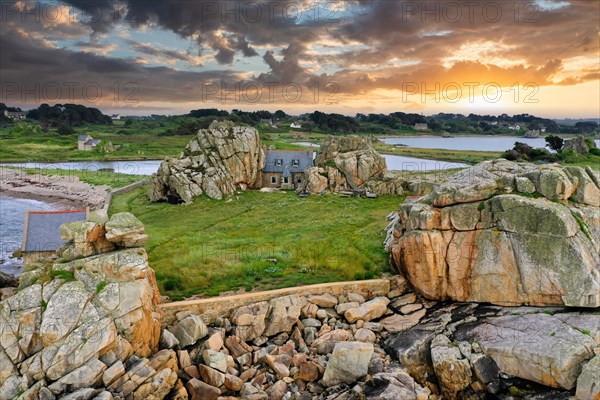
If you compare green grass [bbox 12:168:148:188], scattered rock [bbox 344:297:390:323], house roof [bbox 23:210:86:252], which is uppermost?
green grass [bbox 12:168:148:188]

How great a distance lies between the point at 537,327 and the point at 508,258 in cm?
429

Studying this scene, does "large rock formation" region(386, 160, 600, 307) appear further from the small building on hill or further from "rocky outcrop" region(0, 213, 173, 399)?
the small building on hill

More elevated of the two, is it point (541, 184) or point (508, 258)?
point (541, 184)

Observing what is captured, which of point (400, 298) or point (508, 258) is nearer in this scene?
point (508, 258)

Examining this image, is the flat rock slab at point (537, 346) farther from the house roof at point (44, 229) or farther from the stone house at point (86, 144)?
the stone house at point (86, 144)

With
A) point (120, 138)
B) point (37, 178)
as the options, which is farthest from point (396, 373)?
point (120, 138)

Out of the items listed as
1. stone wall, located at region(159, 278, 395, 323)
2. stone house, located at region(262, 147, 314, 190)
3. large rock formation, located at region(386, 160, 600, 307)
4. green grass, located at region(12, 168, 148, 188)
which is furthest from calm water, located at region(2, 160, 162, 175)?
large rock formation, located at region(386, 160, 600, 307)

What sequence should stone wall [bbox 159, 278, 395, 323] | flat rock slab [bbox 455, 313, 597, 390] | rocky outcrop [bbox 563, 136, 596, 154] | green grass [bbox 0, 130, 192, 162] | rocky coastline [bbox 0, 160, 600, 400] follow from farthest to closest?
green grass [bbox 0, 130, 192, 162], rocky outcrop [bbox 563, 136, 596, 154], stone wall [bbox 159, 278, 395, 323], rocky coastline [bbox 0, 160, 600, 400], flat rock slab [bbox 455, 313, 597, 390]

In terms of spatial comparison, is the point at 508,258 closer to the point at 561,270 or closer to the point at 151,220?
the point at 561,270

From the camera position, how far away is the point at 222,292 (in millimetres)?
28125

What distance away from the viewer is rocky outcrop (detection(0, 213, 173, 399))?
19.3m

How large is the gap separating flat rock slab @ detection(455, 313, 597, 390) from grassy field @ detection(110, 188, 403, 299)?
986cm

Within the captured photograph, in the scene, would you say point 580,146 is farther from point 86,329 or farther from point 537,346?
point 86,329

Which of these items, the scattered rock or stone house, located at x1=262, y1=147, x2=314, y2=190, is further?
stone house, located at x1=262, y1=147, x2=314, y2=190
